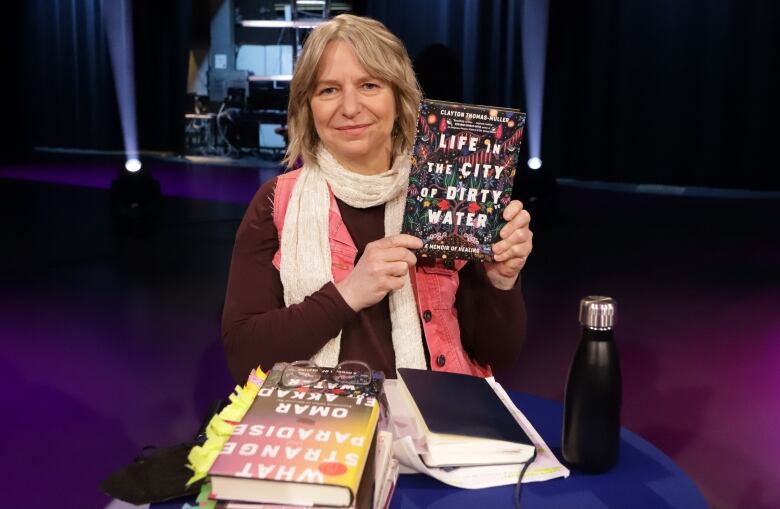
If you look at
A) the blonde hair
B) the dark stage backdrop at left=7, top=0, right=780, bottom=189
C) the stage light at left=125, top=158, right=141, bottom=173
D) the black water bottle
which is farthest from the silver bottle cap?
the dark stage backdrop at left=7, top=0, right=780, bottom=189

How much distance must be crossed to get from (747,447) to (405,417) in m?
1.79

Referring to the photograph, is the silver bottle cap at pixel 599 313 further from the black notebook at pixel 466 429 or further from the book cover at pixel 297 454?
the book cover at pixel 297 454

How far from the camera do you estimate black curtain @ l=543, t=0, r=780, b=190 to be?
732 cm

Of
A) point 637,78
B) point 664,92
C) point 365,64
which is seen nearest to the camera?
point 365,64

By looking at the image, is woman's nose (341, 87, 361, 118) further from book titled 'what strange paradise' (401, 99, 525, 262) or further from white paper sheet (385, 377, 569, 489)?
white paper sheet (385, 377, 569, 489)

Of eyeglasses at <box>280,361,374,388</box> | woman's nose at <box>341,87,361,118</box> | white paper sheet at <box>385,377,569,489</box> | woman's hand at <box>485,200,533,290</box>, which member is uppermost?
woman's nose at <box>341,87,361,118</box>

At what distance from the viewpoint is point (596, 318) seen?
37.4 inches

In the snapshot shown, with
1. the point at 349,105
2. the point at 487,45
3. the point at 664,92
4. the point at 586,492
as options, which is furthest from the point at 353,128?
the point at 487,45

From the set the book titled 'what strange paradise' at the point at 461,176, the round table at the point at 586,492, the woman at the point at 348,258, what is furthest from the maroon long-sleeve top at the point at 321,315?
the round table at the point at 586,492

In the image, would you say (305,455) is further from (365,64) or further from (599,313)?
(365,64)

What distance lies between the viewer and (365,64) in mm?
1354

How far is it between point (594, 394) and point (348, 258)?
24.9 inches

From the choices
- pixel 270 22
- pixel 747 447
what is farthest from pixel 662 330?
Answer: pixel 270 22

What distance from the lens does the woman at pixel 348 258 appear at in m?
1.33
